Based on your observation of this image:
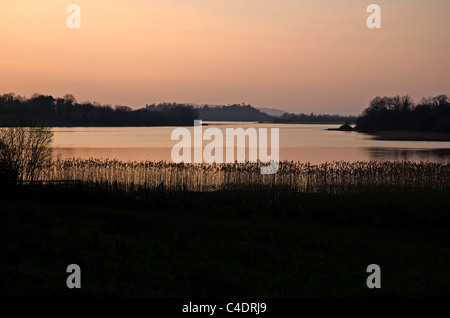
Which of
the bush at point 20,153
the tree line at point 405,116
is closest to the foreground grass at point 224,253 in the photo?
the bush at point 20,153

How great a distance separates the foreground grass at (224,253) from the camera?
10039mm

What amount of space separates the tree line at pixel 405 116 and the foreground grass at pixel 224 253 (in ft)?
383

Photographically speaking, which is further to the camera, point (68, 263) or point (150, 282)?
point (68, 263)

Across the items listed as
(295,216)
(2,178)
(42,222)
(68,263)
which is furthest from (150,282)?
(2,178)

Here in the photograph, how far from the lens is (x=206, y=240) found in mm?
15992

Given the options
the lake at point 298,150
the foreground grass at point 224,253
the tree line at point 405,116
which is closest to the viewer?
the foreground grass at point 224,253

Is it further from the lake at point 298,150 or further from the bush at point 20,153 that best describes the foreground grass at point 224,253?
the lake at point 298,150

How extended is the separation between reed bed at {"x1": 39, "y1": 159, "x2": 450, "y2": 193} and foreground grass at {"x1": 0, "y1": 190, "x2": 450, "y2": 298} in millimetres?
6038

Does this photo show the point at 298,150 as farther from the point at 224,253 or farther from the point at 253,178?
the point at 224,253

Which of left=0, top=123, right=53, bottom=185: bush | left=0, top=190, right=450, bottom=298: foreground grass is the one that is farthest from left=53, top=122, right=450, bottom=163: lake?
left=0, top=190, right=450, bottom=298: foreground grass

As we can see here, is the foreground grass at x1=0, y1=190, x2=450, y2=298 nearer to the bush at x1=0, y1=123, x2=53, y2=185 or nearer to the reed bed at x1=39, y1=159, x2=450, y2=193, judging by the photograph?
the bush at x1=0, y1=123, x2=53, y2=185

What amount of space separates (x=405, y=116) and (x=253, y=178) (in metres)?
136
